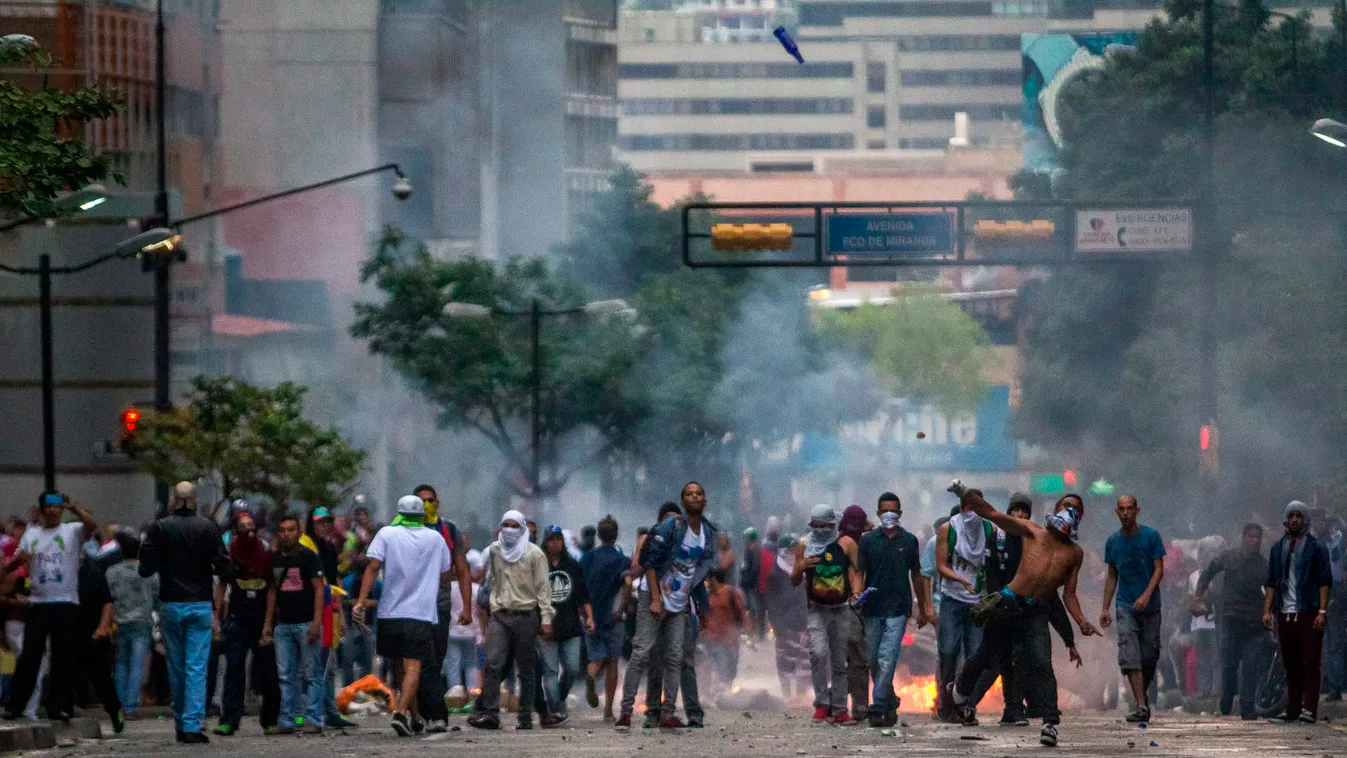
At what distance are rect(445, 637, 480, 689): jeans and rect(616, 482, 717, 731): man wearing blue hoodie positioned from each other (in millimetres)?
Result: 3662

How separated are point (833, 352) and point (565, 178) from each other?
1025cm

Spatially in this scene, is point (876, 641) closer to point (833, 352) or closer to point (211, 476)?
point (211, 476)

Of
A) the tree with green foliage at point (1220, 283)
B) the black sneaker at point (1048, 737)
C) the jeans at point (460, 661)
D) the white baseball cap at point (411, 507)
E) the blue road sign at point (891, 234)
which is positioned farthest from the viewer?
the tree with green foliage at point (1220, 283)

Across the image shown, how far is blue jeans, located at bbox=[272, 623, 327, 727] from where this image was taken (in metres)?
15.0

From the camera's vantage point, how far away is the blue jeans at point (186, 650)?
14.1 meters

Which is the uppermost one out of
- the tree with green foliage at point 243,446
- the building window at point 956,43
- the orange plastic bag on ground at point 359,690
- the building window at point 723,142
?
the building window at point 956,43

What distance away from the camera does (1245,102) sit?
4056cm

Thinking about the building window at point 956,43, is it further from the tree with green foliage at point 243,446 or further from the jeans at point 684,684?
the jeans at point 684,684

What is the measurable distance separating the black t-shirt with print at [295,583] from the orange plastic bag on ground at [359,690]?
2.48m

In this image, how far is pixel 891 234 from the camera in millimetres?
28250

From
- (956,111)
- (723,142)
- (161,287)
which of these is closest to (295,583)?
(161,287)

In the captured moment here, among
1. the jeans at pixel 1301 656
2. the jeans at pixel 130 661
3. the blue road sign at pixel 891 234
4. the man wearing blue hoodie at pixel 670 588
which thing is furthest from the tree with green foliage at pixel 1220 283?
the jeans at pixel 130 661

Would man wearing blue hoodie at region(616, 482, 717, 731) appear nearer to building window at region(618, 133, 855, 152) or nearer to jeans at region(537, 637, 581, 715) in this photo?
jeans at region(537, 637, 581, 715)

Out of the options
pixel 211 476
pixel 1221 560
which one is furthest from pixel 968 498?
pixel 211 476
